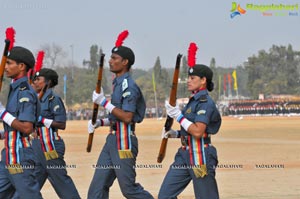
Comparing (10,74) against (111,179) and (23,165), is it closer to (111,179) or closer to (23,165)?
(23,165)

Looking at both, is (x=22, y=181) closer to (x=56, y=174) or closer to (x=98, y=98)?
(x=98, y=98)

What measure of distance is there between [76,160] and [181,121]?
37.7ft

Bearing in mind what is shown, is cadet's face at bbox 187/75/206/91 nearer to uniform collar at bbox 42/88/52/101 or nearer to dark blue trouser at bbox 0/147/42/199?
dark blue trouser at bbox 0/147/42/199

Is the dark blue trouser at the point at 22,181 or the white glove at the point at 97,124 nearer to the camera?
the dark blue trouser at the point at 22,181

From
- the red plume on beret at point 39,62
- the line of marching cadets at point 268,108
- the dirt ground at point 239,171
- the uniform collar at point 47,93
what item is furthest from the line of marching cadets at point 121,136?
the line of marching cadets at point 268,108

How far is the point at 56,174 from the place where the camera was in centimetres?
977

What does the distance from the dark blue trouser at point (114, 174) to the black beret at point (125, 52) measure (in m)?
0.99

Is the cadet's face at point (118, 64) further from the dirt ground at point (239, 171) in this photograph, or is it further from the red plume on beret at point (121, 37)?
the dirt ground at point (239, 171)

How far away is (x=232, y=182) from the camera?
13.5 m

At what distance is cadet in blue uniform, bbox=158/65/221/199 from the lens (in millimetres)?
8195

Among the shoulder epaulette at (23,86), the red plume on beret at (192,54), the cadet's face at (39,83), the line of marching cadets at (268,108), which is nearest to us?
the shoulder epaulette at (23,86)

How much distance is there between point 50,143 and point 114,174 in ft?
4.59

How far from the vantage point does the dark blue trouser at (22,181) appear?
7.51 meters

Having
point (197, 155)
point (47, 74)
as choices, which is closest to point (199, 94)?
point (197, 155)
